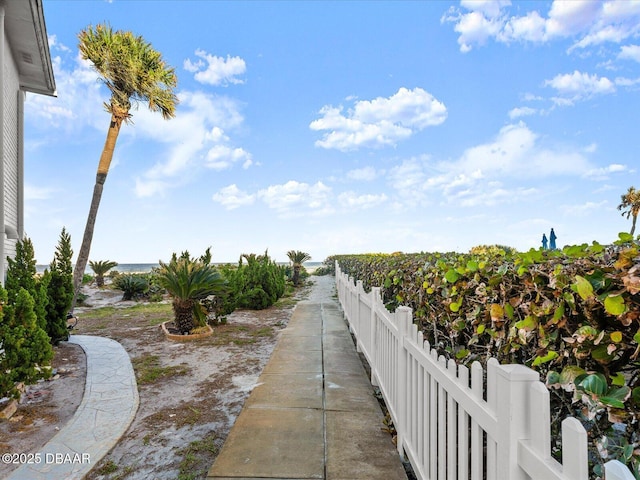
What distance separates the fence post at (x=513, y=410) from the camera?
111 centimetres

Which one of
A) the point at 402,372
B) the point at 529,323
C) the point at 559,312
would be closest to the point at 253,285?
the point at 402,372

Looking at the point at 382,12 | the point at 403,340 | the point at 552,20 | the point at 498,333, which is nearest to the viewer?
the point at 498,333

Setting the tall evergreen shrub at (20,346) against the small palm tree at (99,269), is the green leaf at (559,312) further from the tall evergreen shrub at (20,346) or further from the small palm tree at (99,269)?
the small palm tree at (99,269)

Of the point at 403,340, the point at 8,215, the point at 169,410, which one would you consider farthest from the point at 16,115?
the point at 403,340

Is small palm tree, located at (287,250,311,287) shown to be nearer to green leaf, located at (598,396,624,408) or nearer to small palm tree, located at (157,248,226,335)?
small palm tree, located at (157,248,226,335)

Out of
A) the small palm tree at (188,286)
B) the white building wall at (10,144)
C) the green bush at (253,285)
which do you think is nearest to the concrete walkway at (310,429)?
the small palm tree at (188,286)

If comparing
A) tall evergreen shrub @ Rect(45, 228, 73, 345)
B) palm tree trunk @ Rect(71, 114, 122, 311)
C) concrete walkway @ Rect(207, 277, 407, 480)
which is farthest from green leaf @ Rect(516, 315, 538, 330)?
palm tree trunk @ Rect(71, 114, 122, 311)

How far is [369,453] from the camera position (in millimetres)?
2641

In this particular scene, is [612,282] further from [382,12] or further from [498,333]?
[382,12]

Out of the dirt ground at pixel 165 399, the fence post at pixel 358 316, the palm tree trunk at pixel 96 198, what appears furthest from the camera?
the palm tree trunk at pixel 96 198

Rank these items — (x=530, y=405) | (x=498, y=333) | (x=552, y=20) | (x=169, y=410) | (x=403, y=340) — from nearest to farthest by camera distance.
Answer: (x=530, y=405) → (x=498, y=333) → (x=403, y=340) → (x=169, y=410) → (x=552, y=20)

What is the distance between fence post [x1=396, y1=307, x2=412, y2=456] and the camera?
2586 millimetres

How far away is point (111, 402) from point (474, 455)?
404 cm

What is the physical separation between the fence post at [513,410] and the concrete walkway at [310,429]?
1.44 metres
